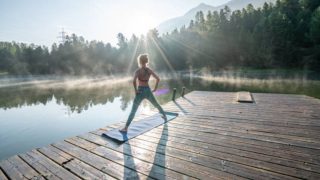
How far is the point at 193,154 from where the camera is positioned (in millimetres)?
2984

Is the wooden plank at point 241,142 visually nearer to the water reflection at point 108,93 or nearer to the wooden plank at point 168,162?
the wooden plank at point 168,162

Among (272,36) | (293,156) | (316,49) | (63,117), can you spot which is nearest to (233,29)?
(272,36)

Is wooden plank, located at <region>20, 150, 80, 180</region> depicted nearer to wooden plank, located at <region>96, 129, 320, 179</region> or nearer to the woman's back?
wooden plank, located at <region>96, 129, 320, 179</region>

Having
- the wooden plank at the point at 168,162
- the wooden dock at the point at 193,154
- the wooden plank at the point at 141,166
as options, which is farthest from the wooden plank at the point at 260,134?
the wooden plank at the point at 141,166

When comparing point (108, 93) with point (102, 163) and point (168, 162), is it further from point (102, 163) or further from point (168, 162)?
point (168, 162)

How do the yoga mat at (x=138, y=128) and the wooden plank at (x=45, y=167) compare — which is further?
the yoga mat at (x=138, y=128)

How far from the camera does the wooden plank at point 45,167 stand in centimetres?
260

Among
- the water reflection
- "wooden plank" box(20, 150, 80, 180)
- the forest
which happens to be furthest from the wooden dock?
the forest

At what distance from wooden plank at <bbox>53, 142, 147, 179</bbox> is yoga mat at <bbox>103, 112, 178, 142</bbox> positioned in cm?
67

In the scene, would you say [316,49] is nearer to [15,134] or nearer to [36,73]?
[15,134]

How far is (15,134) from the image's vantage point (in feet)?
23.4

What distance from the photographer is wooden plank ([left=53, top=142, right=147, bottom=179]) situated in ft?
8.32

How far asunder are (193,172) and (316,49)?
1344 inches

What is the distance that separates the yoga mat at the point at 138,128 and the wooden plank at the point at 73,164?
907 mm
